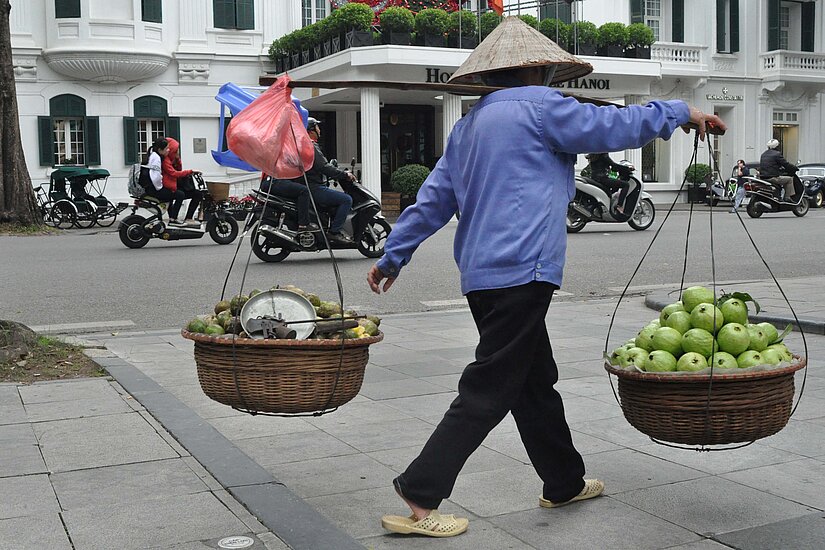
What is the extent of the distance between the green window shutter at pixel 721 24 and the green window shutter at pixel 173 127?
1779 cm

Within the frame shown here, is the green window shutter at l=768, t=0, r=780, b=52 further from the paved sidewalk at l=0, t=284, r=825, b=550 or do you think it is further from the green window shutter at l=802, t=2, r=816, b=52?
the paved sidewalk at l=0, t=284, r=825, b=550

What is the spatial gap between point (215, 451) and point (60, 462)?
2.15 feet

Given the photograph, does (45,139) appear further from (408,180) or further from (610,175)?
(610,175)

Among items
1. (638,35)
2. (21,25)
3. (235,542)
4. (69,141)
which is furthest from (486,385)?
(638,35)

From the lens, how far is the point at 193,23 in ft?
99.2

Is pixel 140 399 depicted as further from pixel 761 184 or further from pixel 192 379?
pixel 761 184

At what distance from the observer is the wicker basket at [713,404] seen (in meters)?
3.65

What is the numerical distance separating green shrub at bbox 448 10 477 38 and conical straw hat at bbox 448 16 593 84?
2453 centimetres

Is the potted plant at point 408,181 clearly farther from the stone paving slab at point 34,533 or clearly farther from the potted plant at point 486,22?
the stone paving slab at point 34,533

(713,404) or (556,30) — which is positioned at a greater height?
(556,30)

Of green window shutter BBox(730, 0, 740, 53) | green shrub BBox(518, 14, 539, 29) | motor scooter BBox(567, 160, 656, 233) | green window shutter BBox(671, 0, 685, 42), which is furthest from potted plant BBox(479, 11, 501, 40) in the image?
green window shutter BBox(730, 0, 740, 53)

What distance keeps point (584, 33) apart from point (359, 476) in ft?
88.5

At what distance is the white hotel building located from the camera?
28.3m

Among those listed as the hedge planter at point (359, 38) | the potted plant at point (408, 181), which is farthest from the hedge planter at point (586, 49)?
the hedge planter at point (359, 38)
